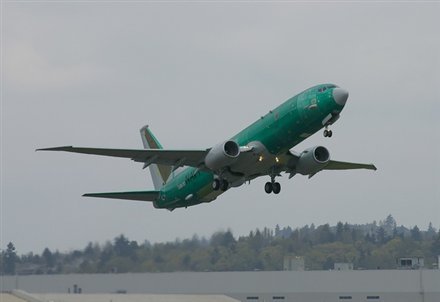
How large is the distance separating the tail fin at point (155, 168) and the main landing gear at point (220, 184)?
8919 mm

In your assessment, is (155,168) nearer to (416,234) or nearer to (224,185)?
(224,185)

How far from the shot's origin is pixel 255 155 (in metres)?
51.3

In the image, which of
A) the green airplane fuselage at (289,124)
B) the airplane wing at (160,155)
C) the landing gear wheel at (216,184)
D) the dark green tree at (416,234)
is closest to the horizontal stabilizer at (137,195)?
the green airplane fuselage at (289,124)

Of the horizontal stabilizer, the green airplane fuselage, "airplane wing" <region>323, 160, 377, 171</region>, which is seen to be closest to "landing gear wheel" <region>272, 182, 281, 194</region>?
the green airplane fuselage

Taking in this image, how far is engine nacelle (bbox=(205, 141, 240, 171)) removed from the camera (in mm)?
50969

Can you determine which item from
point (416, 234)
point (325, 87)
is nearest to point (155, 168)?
point (325, 87)

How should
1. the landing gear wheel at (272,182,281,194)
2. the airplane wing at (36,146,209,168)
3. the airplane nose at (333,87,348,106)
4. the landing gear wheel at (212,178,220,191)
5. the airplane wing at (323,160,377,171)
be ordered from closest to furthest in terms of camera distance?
the airplane nose at (333,87,348,106), the airplane wing at (36,146,209,168), the landing gear wheel at (212,178,220,191), the landing gear wheel at (272,182,281,194), the airplane wing at (323,160,377,171)

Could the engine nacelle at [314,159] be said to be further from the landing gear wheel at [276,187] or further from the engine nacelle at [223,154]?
the engine nacelle at [223,154]

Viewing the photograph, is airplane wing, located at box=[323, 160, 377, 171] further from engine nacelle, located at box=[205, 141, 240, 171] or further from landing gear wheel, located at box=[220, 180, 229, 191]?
engine nacelle, located at box=[205, 141, 240, 171]

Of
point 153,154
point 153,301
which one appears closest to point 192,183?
point 153,154

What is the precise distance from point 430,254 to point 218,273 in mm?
16934

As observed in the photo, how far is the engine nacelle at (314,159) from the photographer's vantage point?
2103 inches

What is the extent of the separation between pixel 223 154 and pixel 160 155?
11.3ft

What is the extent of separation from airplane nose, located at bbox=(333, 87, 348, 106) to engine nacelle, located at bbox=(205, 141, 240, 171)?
5.67 metres
